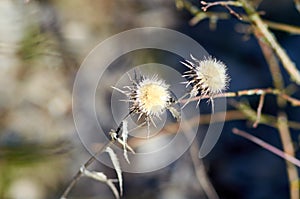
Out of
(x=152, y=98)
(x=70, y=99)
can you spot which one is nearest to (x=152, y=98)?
(x=152, y=98)

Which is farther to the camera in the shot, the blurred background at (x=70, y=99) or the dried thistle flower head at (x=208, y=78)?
the blurred background at (x=70, y=99)

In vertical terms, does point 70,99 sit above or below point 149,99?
above

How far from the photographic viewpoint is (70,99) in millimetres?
1891

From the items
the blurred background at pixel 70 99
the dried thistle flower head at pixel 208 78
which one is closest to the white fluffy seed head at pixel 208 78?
the dried thistle flower head at pixel 208 78

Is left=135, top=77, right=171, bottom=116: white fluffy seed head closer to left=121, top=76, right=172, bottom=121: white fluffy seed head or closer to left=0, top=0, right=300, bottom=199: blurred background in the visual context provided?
left=121, top=76, right=172, bottom=121: white fluffy seed head

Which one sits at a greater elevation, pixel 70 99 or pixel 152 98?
pixel 70 99

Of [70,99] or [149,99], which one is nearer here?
[149,99]

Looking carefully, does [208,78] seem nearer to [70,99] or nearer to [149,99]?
[149,99]

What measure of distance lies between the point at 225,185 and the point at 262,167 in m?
0.16

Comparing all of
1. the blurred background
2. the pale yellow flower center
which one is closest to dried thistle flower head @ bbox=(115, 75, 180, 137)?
the pale yellow flower center

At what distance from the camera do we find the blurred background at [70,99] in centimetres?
165

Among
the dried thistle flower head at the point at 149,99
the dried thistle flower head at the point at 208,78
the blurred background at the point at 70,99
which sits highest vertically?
the blurred background at the point at 70,99

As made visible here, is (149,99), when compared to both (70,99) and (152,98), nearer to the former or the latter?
(152,98)

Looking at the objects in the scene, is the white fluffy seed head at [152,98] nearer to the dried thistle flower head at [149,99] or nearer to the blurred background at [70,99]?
the dried thistle flower head at [149,99]
